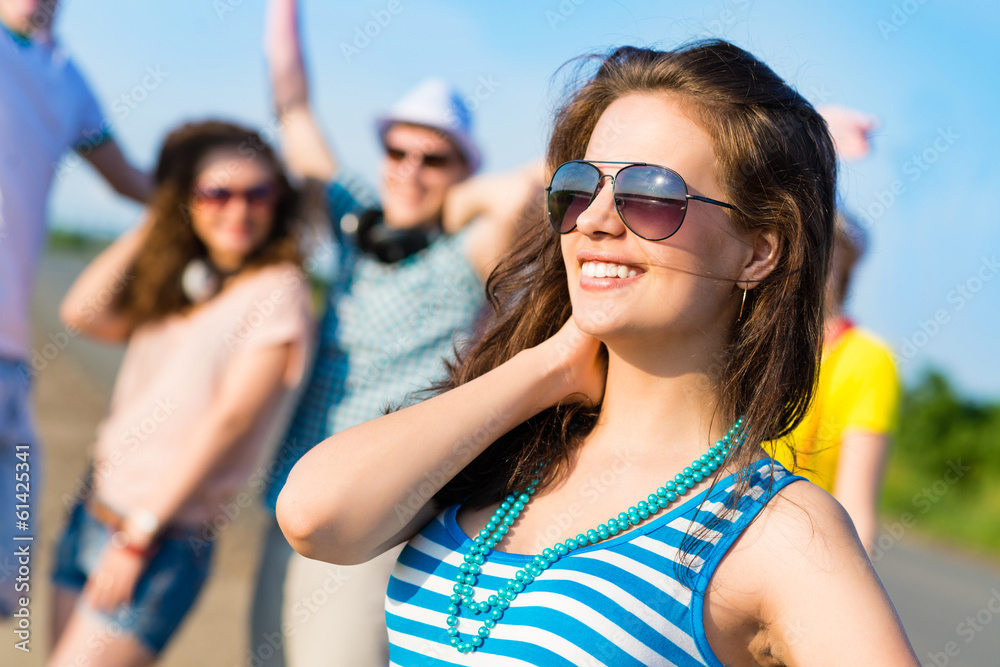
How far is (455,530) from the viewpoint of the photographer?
5.26 ft

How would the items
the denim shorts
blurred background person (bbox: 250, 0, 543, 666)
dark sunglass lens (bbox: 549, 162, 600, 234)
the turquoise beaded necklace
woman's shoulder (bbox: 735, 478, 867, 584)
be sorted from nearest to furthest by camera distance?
woman's shoulder (bbox: 735, 478, 867, 584) < the turquoise beaded necklace < dark sunglass lens (bbox: 549, 162, 600, 234) < blurred background person (bbox: 250, 0, 543, 666) < the denim shorts

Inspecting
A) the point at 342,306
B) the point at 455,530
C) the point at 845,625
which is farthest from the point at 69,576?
the point at 845,625

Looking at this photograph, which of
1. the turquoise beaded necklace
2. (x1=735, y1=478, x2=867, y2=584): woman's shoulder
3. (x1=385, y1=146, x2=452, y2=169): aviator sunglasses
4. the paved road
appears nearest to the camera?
(x1=735, y1=478, x2=867, y2=584): woman's shoulder

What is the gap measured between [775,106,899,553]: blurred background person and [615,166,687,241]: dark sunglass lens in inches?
45.9

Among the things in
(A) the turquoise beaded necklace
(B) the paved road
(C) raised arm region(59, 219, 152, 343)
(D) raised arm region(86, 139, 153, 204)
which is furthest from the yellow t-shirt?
(B) the paved road

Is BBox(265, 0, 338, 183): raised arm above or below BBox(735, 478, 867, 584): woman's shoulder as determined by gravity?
above

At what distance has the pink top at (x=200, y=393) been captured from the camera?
117 inches

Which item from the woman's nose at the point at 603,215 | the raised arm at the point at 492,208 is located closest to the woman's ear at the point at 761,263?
the woman's nose at the point at 603,215

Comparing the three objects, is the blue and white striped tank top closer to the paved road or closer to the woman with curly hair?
the woman with curly hair

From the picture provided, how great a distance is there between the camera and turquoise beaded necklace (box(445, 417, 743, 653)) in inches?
57.6

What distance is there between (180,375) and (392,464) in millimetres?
1781

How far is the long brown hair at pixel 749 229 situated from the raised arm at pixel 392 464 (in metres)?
0.13

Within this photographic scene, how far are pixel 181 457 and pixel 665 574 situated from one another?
206 cm

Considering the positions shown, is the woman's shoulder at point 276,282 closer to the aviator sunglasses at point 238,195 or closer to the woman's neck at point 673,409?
the aviator sunglasses at point 238,195
